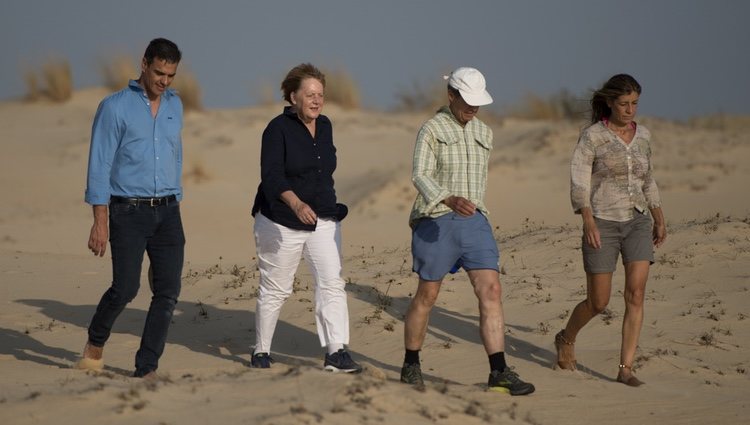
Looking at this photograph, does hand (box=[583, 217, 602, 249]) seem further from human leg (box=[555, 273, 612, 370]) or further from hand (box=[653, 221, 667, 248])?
hand (box=[653, 221, 667, 248])

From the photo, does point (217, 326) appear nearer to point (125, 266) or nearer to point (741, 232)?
point (125, 266)

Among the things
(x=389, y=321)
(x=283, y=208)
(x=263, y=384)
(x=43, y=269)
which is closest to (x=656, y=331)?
(x=389, y=321)

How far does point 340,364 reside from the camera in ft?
25.0

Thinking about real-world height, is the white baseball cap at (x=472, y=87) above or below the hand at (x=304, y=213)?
above

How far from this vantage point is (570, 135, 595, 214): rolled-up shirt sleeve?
782 cm

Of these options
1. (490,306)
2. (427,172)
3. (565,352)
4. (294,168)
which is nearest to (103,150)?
(294,168)

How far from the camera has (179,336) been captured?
9.82 m

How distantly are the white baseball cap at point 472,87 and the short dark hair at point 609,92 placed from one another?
40.1 inches

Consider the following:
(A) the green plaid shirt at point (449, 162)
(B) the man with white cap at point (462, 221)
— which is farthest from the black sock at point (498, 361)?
(A) the green plaid shirt at point (449, 162)

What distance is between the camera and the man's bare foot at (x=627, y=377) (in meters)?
8.04

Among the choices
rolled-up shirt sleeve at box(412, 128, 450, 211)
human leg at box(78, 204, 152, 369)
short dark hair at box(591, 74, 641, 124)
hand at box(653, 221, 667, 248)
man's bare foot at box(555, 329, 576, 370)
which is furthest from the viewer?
man's bare foot at box(555, 329, 576, 370)

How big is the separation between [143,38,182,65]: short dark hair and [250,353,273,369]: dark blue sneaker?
1950mm

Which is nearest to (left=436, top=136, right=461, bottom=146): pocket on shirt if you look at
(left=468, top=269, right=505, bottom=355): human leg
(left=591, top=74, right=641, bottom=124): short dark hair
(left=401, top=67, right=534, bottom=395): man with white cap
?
(left=401, top=67, right=534, bottom=395): man with white cap

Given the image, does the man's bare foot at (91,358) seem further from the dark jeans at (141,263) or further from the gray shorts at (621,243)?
the gray shorts at (621,243)
